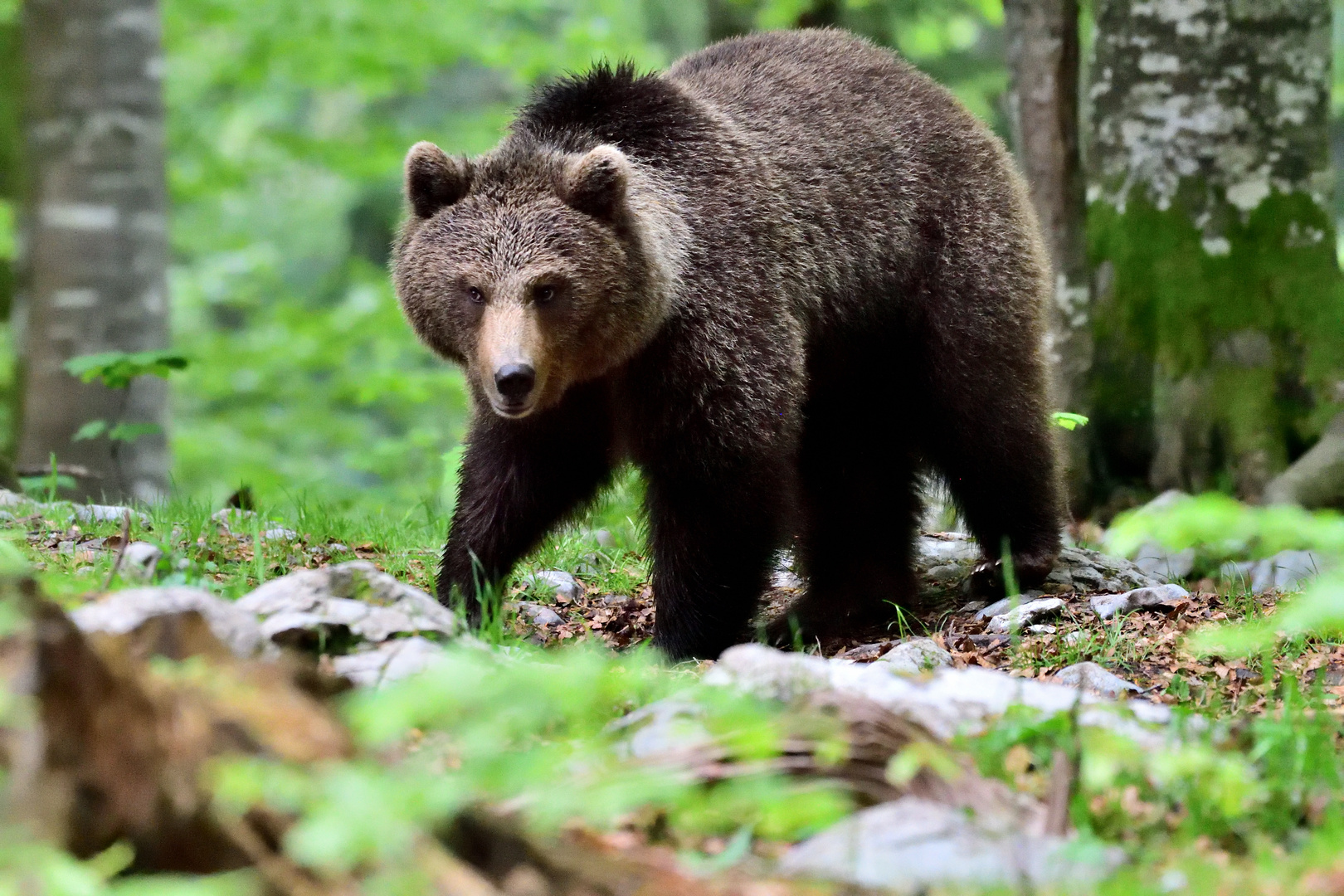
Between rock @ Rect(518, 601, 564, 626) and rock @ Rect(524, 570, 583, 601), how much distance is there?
288 mm

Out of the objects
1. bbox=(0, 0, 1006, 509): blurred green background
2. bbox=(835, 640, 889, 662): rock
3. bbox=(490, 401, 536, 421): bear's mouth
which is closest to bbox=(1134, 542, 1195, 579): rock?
bbox=(835, 640, 889, 662): rock

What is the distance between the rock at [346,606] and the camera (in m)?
3.68

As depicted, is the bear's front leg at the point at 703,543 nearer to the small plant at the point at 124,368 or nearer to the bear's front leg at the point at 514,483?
the bear's front leg at the point at 514,483

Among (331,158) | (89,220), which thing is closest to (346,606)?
(89,220)

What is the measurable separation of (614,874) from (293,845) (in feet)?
1.90

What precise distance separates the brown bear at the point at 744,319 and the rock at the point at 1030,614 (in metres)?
0.74

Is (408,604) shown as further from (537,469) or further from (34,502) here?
(34,502)

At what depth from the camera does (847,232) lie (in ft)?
21.1

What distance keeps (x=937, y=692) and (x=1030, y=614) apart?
249 cm

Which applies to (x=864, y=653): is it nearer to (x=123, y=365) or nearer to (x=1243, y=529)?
(x=1243, y=529)

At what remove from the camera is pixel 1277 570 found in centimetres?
706

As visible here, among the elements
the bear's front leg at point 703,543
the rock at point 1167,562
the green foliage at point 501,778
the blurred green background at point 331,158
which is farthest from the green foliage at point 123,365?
the green foliage at point 501,778

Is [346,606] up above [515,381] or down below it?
below

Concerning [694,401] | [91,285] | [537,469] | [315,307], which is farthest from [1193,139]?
[315,307]
